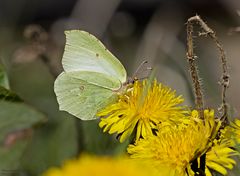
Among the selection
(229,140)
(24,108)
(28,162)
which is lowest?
(28,162)

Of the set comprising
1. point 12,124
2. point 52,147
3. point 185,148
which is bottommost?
point 52,147

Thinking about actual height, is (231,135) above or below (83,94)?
above

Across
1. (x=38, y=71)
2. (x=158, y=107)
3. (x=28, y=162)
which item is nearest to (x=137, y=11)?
(x=38, y=71)

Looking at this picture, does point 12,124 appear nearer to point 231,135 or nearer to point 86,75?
point 231,135

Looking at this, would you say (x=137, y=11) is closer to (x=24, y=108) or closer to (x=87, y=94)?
(x=87, y=94)

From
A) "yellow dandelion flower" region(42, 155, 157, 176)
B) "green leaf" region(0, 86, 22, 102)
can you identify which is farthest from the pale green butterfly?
"yellow dandelion flower" region(42, 155, 157, 176)

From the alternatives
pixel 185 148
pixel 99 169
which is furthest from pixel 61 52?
pixel 99 169

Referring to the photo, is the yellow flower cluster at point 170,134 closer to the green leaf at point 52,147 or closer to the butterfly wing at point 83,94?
the butterfly wing at point 83,94

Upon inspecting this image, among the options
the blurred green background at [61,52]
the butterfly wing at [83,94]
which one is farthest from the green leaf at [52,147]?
the butterfly wing at [83,94]
